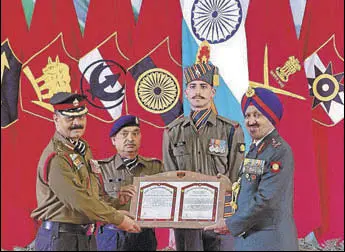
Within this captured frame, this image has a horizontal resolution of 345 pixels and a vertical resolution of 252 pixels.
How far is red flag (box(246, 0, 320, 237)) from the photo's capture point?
3.61m

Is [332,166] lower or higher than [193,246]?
higher

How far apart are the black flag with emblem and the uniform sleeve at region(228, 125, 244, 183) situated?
127 centimetres

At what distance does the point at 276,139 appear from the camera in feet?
11.5

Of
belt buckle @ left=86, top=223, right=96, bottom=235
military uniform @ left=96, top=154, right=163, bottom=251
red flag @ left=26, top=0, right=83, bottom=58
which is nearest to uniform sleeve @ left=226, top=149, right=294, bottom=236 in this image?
military uniform @ left=96, top=154, right=163, bottom=251

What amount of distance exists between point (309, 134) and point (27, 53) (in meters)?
1.70

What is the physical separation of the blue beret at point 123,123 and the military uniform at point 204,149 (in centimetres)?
20

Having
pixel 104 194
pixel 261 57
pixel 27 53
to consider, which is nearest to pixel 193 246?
pixel 104 194

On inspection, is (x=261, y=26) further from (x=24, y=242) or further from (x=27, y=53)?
(x=24, y=242)

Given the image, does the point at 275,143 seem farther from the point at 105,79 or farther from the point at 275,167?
the point at 105,79

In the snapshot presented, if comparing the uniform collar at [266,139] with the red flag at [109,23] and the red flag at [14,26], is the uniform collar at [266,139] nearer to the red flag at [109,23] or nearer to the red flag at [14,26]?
the red flag at [109,23]

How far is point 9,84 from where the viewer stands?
372 centimetres

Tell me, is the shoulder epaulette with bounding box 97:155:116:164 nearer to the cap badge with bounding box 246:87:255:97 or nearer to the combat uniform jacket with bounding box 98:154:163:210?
the combat uniform jacket with bounding box 98:154:163:210

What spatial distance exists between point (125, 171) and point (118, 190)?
0.12 metres

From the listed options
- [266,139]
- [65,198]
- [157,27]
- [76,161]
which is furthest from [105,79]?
[266,139]
